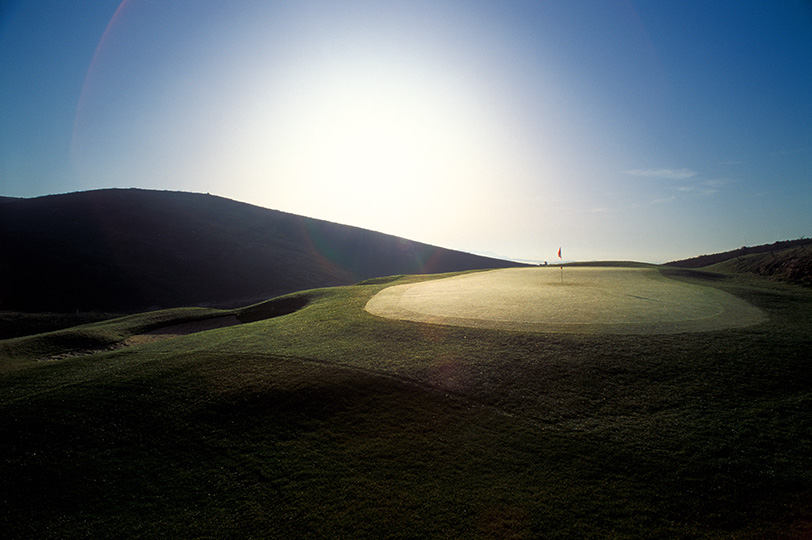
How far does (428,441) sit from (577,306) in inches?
545

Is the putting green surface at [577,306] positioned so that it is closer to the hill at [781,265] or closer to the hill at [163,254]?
the hill at [781,265]

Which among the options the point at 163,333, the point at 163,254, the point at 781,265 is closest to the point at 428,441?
the point at 163,333

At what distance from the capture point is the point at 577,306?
1845cm

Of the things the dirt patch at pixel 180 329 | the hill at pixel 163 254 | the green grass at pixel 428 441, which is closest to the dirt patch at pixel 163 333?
the dirt patch at pixel 180 329

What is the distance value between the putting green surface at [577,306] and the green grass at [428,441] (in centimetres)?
156

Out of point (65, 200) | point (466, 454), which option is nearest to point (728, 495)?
point (466, 454)

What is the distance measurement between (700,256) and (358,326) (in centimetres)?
7143

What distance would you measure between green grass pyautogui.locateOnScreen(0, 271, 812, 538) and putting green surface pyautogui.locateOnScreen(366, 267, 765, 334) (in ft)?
5.13

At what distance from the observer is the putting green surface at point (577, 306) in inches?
584

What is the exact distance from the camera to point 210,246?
270ft

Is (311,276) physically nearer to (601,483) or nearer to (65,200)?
(65,200)

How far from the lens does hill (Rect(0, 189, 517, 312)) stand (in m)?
56.0

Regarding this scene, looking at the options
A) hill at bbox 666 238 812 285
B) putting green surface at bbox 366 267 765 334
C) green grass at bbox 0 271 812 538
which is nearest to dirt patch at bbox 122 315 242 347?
green grass at bbox 0 271 812 538

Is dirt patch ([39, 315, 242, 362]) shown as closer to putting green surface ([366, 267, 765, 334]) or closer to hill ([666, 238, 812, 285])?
putting green surface ([366, 267, 765, 334])
